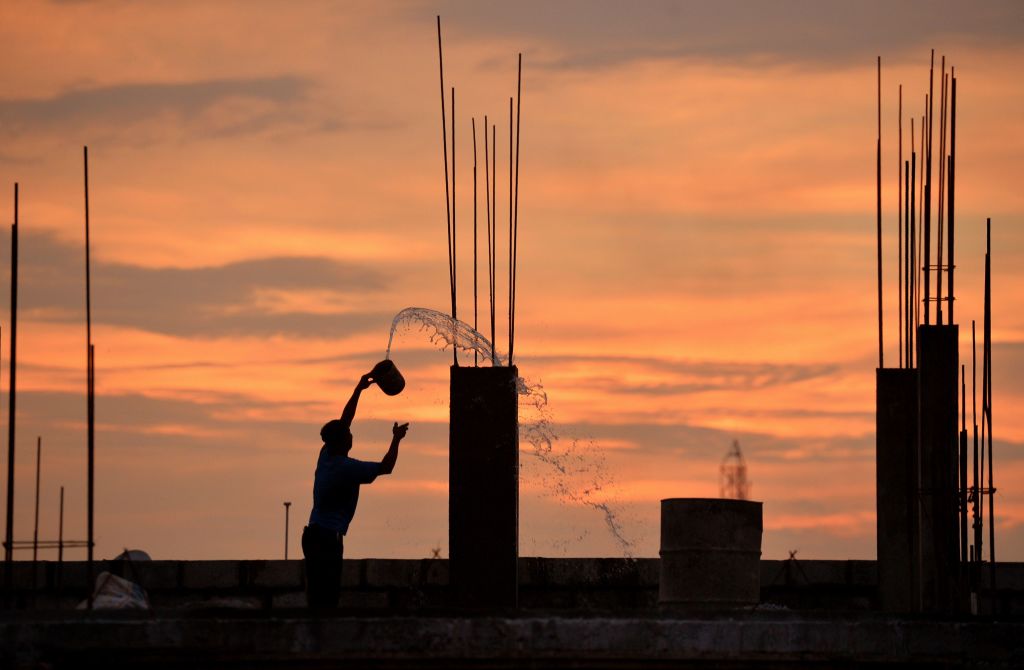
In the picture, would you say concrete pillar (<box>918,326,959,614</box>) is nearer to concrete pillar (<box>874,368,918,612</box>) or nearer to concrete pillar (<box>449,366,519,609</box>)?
concrete pillar (<box>874,368,918,612</box>)

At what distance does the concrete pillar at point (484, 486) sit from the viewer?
42.9ft

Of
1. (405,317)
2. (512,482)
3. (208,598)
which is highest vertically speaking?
(405,317)

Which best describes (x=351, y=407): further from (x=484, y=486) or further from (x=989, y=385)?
(x=989, y=385)

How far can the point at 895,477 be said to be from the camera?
51.1ft

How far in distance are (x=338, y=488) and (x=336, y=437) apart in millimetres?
347

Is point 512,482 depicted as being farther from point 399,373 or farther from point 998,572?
point 998,572

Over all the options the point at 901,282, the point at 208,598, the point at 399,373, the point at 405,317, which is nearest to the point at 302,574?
the point at 208,598

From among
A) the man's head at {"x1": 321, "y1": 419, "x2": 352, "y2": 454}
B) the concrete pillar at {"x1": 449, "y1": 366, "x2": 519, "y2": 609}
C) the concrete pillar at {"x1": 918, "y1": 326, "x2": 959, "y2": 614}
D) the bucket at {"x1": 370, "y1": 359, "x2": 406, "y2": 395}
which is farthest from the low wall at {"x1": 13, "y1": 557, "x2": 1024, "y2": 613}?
the man's head at {"x1": 321, "y1": 419, "x2": 352, "y2": 454}

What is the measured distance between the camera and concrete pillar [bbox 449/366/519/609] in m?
13.1

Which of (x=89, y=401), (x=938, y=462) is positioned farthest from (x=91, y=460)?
(x=938, y=462)

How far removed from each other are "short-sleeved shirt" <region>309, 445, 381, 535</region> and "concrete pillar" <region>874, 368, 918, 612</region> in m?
6.24

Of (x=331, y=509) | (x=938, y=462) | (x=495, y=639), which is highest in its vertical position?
(x=938, y=462)

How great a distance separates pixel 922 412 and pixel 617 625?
586cm

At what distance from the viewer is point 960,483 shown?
13945 mm
